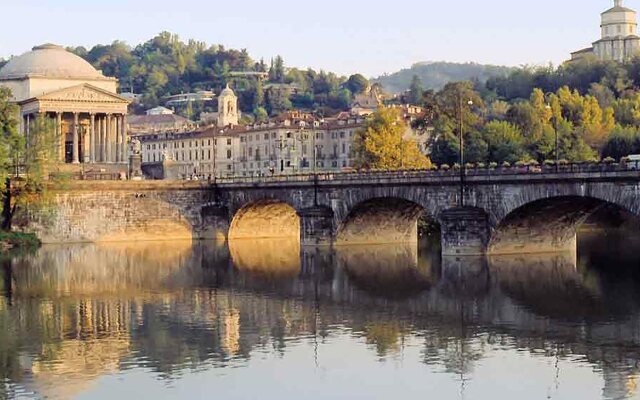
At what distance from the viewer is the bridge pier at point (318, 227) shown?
84375mm

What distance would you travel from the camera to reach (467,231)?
70312mm

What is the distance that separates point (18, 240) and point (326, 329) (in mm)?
50171

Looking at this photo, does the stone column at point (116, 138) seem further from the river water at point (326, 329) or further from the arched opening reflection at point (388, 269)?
the river water at point (326, 329)

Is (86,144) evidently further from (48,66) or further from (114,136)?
(48,66)

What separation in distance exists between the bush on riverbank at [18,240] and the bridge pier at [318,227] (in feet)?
67.9

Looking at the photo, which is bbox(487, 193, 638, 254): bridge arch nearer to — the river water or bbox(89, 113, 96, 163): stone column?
the river water

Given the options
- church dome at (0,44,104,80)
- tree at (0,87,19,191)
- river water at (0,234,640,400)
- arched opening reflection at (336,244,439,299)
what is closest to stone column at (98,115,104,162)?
church dome at (0,44,104,80)

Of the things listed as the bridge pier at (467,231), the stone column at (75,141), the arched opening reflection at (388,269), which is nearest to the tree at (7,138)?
the arched opening reflection at (388,269)

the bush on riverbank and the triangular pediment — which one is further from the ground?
the triangular pediment

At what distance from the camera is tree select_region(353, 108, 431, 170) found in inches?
4284

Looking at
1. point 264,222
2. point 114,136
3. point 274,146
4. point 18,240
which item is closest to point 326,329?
point 18,240

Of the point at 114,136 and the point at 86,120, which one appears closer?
the point at 86,120

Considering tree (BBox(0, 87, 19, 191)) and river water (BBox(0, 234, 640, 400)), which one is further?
tree (BBox(0, 87, 19, 191))

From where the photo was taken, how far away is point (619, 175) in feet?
198
